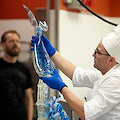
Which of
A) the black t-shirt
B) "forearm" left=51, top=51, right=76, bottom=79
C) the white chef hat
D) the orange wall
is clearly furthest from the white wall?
the white chef hat

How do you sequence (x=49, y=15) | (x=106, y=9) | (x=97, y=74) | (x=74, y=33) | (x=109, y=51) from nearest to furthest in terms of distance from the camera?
(x=109, y=51) → (x=97, y=74) → (x=49, y=15) → (x=74, y=33) → (x=106, y=9)

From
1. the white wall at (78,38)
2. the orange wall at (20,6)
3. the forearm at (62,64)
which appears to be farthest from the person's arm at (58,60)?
the orange wall at (20,6)

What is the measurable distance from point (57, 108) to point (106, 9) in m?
2.63

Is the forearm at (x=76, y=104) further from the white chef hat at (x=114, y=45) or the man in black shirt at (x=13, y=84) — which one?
the man in black shirt at (x=13, y=84)

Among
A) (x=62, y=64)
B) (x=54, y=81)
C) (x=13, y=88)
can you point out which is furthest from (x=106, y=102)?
(x=13, y=88)

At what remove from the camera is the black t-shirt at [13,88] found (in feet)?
7.61

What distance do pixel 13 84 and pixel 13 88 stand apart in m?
0.04

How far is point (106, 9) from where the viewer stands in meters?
3.61

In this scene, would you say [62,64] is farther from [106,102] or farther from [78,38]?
[78,38]

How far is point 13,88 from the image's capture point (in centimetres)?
237

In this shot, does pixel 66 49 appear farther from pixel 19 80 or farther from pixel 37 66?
pixel 37 66

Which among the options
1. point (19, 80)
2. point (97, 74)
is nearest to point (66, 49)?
point (19, 80)

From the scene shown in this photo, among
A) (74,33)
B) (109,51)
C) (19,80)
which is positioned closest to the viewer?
(109,51)

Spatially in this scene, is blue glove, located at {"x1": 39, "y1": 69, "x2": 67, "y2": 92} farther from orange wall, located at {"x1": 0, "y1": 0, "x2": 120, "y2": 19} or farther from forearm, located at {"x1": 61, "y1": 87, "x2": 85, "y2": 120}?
Result: orange wall, located at {"x1": 0, "y1": 0, "x2": 120, "y2": 19}
